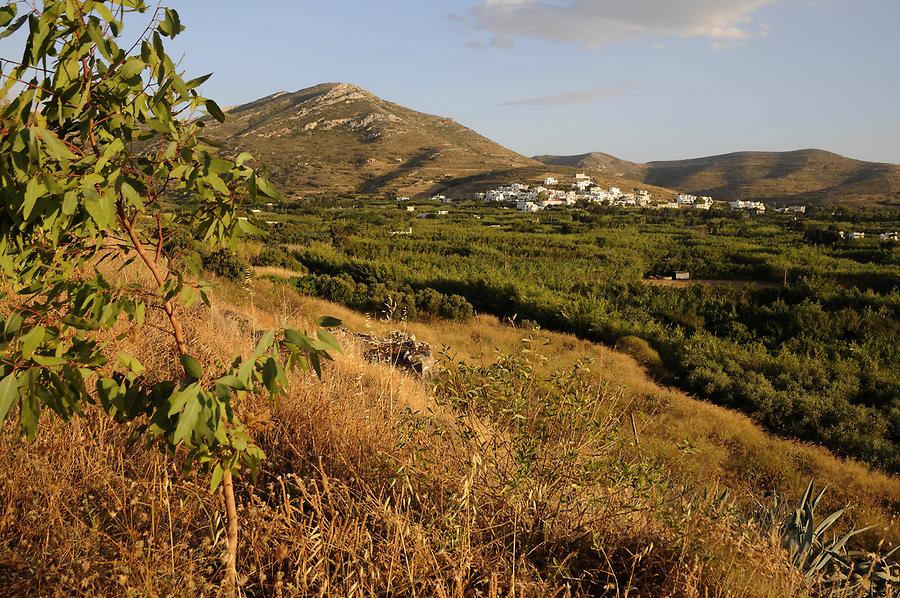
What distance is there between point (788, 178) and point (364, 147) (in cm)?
9561

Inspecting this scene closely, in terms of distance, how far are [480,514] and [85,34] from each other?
2385 millimetres

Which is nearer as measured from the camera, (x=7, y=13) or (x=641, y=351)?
(x=7, y=13)

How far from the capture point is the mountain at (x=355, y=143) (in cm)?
9891

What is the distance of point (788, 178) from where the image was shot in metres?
125

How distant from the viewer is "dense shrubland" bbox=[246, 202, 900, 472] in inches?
543

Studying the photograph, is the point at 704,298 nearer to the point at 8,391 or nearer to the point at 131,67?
the point at 131,67

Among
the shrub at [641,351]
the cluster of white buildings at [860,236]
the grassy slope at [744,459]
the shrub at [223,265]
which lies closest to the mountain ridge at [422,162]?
the cluster of white buildings at [860,236]

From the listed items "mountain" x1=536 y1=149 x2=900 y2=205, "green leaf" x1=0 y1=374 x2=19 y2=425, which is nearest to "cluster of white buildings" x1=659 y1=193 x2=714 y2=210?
"mountain" x1=536 y1=149 x2=900 y2=205

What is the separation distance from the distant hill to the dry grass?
85494 mm

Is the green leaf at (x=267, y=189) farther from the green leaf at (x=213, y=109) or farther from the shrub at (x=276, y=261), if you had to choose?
the shrub at (x=276, y=261)

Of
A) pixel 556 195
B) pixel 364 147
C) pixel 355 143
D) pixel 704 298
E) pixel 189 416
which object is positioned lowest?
pixel 704 298

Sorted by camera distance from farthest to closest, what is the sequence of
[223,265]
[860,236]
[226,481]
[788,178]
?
1. [788,178]
2. [860,236]
3. [223,265]
4. [226,481]

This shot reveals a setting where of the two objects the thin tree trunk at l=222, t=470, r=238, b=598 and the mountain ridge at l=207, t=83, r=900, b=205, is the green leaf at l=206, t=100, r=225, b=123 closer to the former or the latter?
the thin tree trunk at l=222, t=470, r=238, b=598

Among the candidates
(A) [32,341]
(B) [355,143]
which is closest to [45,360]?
(A) [32,341]
